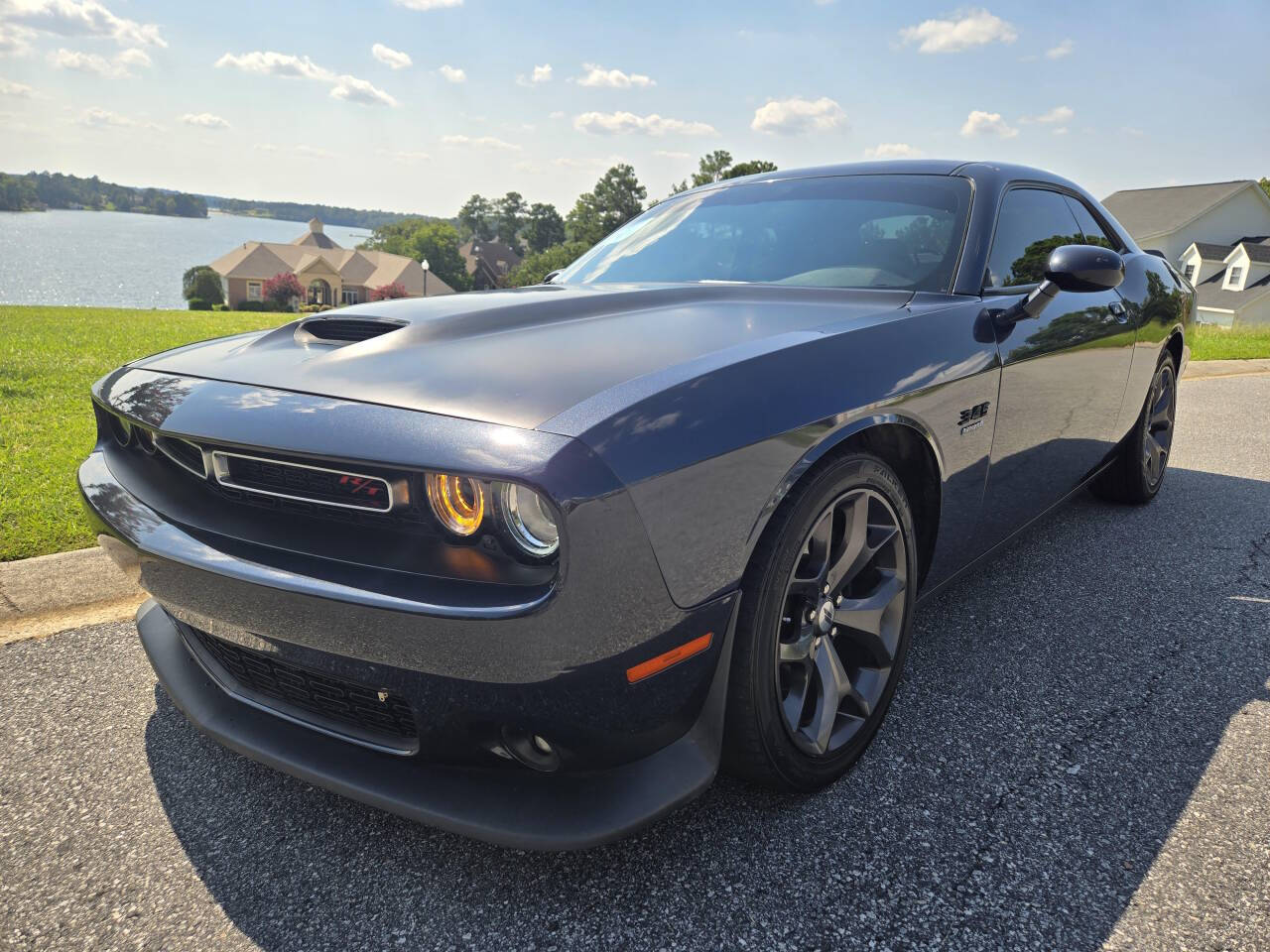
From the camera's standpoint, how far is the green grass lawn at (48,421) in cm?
346

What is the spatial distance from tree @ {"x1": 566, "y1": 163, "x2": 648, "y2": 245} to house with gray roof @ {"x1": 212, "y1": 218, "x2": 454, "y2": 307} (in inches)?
677

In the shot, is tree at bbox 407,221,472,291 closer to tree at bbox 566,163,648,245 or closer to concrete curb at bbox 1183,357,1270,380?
tree at bbox 566,163,648,245

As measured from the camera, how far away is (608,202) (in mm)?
87125

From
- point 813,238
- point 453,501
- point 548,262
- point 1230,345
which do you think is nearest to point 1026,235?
point 813,238

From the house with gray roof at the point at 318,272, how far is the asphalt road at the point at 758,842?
72.1 metres

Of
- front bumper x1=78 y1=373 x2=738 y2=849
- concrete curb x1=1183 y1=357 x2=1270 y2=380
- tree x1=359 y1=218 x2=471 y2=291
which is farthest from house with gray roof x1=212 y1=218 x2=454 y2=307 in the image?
front bumper x1=78 y1=373 x2=738 y2=849

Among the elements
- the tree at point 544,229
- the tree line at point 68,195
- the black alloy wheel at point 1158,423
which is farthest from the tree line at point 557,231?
the black alloy wheel at point 1158,423

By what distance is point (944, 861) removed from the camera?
167cm

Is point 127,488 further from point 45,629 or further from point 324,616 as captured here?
point 45,629

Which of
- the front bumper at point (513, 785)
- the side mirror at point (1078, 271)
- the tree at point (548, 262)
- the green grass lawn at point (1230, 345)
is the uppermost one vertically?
the tree at point (548, 262)

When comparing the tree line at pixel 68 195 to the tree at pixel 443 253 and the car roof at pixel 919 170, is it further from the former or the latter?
the car roof at pixel 919 170

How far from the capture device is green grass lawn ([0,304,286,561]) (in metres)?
3.46

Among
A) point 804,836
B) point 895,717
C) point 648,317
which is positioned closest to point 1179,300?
point 895,717

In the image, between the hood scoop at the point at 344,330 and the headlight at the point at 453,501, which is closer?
the headlight at the point at 453,501
